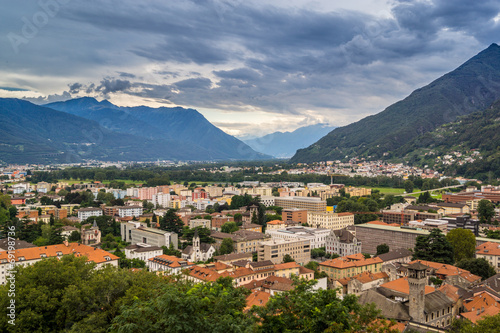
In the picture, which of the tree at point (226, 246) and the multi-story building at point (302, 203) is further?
the multi-story building at point (302, 203)

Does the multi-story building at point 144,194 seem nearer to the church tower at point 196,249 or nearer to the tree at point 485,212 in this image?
the church tower at point 196,249

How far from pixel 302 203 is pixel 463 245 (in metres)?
31.8

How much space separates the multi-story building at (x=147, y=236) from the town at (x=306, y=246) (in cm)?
10

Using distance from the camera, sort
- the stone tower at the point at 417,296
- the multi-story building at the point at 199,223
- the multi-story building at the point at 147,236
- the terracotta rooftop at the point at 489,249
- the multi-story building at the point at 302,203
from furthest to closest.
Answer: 1. the multi-story building at the point at 302,203
2. the multi-story building at the point at 199,223
3. the multi-story building at the point at 147,236
4. the terracotta rooftop at the point at 489,249
5. the stone tower at the point at 417,296

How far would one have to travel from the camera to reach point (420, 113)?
15700cm

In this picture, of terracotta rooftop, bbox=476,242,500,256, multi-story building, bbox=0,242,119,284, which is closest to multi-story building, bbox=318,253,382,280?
terracotta rooftop, bbox=476,242,500,256

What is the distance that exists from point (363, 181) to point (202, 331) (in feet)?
271

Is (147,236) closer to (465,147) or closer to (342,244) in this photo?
(342,244)

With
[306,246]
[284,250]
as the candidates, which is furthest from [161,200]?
[284,250]

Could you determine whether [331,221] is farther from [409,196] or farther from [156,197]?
[156,197]

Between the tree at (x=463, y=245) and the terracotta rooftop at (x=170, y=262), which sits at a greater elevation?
the tree at (x=463, y=245)

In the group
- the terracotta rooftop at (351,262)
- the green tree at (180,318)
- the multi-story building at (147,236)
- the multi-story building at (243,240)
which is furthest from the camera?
the multi-story building at (147,236)

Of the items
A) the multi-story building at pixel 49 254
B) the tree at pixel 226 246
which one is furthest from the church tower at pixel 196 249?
the multi-story building at pixel 49 254

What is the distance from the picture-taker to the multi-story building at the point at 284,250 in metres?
33.7
